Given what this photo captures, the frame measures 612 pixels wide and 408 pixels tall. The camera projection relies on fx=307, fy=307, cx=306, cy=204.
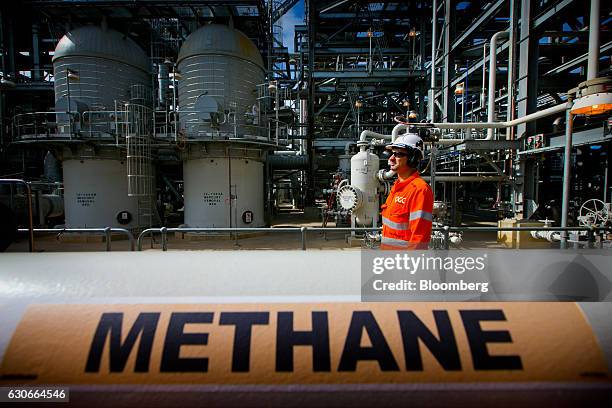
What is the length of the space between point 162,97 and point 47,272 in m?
14.4

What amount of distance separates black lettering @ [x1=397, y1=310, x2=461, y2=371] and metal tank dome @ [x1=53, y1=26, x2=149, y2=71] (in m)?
16.4

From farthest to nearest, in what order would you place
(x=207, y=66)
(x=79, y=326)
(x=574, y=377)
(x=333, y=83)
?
(x=333, y=83) < (x=207, y=66) < (x=79, y=326) < (x=574, y=377)

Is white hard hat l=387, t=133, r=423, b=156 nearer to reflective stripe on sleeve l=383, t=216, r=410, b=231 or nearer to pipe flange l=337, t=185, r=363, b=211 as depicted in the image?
reflective stripe on sleeve l=383, t=216, r=410, b=231

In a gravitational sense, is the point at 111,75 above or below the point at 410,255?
above

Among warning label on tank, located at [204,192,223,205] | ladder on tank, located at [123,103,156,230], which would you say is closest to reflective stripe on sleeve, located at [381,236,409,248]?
warning label on tank, located at [204,192,223,205]

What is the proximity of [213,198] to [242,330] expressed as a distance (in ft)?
38.8

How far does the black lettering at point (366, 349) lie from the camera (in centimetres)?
141

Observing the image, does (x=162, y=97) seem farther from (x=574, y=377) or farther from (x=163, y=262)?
(x=574, y=377)

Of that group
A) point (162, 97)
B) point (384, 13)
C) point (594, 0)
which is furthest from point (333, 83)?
point (594, 0)

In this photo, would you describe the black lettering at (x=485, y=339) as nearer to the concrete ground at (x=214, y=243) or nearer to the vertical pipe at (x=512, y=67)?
the concrete ground at (x=214, y=243)

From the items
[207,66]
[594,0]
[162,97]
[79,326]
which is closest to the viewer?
[79,326]

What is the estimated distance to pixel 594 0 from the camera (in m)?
7.16

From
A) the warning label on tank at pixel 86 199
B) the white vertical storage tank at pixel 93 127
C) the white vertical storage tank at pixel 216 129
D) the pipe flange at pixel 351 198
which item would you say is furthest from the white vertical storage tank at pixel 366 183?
the warning label on tank at pixel 86 199

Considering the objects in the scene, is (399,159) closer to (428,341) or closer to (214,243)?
(428,341)
